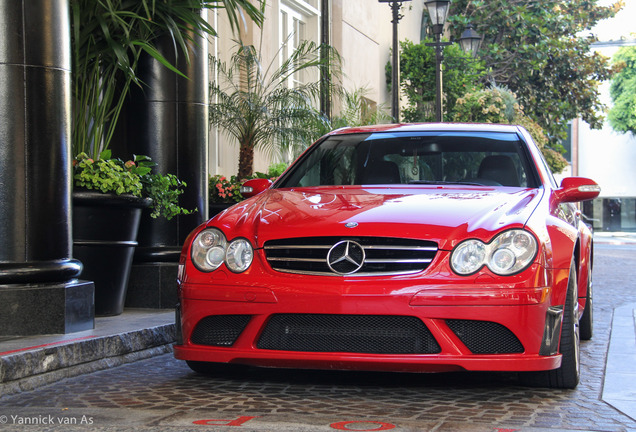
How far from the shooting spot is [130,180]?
758cm

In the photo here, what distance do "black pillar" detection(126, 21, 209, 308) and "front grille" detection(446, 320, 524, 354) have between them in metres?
4.31

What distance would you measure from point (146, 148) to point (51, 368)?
3565 millimetres

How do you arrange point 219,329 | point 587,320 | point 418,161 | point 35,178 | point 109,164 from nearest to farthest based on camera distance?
1. point 219,329
2. point 418,161
3. point 35,178
4. point 587,320
5. point 109,164

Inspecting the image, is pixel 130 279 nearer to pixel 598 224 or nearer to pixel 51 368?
pixel 51 368

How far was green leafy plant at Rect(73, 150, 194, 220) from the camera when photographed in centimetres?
743

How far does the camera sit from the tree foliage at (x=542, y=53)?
32.1m

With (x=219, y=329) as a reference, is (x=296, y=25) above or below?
above

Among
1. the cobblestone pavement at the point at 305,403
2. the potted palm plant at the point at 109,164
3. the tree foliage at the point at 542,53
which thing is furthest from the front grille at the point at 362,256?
the tree foliage at the point at 542,53

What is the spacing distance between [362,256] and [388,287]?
0.22 metres

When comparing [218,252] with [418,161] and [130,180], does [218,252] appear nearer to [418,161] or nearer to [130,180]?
[418,161]

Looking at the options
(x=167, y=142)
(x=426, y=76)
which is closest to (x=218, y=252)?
(x=167, y=142)

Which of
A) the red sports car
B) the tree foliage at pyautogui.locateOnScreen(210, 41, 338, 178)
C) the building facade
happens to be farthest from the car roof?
the building facade

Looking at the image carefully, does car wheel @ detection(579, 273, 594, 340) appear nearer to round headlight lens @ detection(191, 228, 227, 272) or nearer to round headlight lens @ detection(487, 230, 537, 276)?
round headlight lens @ detection(487, 230, 537, 276)

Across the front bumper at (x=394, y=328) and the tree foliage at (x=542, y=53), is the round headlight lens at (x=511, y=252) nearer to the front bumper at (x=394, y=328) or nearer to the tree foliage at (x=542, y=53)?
the front bumper at (x=394, y=328)
